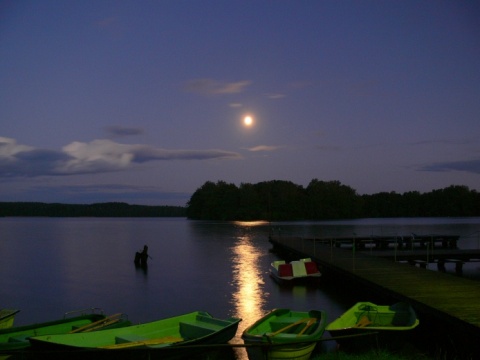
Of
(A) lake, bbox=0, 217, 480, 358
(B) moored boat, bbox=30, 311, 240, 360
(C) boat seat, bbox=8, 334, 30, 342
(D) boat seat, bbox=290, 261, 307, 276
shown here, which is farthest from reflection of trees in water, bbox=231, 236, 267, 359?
(C) boat seat, bbox=8, 334, 30, 342

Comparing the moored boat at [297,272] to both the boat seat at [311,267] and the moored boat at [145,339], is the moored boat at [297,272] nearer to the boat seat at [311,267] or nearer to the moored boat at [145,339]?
the boat seat at [311,267]

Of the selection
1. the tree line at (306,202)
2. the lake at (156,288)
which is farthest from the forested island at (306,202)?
the lake at (156,288)

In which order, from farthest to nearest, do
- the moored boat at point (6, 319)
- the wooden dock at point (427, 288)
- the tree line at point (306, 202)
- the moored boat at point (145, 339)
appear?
1. the tree line at point (306, 202)
2. the moored boat at point (6, 319)
3. the wooden dock at point (427, 288)
4. the moored boat at point (145, 339)

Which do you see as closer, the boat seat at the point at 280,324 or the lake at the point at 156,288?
the boat seat at the point at 280,324

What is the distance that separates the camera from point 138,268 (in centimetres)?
4162

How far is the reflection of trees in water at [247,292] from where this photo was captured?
2062 centimetres

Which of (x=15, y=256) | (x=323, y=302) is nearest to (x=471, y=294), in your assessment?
(x=323, y=302)

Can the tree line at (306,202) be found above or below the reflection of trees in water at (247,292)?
above

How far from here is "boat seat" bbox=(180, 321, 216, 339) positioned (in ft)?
44.7

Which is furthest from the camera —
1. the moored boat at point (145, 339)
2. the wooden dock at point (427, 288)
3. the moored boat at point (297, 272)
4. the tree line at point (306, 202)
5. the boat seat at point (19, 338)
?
the tree line at point (306, 202)

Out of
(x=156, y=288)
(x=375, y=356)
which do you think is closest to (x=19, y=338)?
(x=375, y=356)

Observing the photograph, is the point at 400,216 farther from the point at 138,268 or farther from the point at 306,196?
the point at 138,268

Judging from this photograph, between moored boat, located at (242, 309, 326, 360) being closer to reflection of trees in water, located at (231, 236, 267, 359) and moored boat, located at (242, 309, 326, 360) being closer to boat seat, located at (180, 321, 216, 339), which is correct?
boat seat, located at (180, 321, 216, 339)

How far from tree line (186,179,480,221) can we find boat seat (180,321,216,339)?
14592 cm
